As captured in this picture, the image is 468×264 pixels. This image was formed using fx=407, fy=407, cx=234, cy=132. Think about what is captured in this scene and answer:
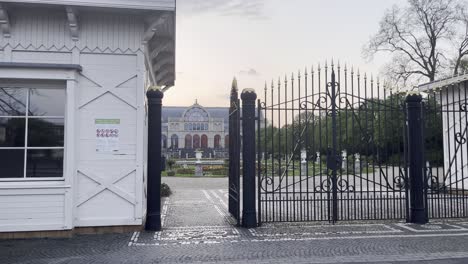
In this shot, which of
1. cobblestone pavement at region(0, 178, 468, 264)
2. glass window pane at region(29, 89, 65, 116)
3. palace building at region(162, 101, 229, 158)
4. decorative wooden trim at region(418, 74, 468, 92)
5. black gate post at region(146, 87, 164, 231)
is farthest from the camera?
palace building at region(162, 101, 229, 158)

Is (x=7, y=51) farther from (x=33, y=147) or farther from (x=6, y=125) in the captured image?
(x=33, y=147)

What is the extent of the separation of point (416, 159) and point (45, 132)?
24.5 ft

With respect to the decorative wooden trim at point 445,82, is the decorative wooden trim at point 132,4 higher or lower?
higher

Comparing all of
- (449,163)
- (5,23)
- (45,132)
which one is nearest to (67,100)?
(45,132)

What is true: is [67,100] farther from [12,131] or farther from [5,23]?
[5,23]

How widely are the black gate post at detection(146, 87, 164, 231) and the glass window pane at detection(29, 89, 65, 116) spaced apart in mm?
1605

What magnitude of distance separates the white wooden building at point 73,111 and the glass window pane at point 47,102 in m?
0.02

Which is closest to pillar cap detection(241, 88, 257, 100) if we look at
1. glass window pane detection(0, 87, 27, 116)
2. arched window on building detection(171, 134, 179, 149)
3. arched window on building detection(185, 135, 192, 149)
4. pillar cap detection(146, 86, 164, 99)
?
pillar cap detection(146, 86, 164, 99)

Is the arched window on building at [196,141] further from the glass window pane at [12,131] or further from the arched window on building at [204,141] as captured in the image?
the glass window pane at [12,131]

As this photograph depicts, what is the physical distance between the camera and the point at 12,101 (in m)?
7.49

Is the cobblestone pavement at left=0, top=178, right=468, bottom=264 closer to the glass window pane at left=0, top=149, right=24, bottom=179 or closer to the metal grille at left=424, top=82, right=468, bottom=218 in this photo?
the metal grille at left=424, top=82, right=468, bottom=218

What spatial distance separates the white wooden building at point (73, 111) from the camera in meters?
7.30

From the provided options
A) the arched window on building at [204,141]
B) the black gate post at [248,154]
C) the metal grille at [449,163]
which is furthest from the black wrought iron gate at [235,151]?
the arched window on building at [204,141]

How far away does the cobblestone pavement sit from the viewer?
5.88 metres
